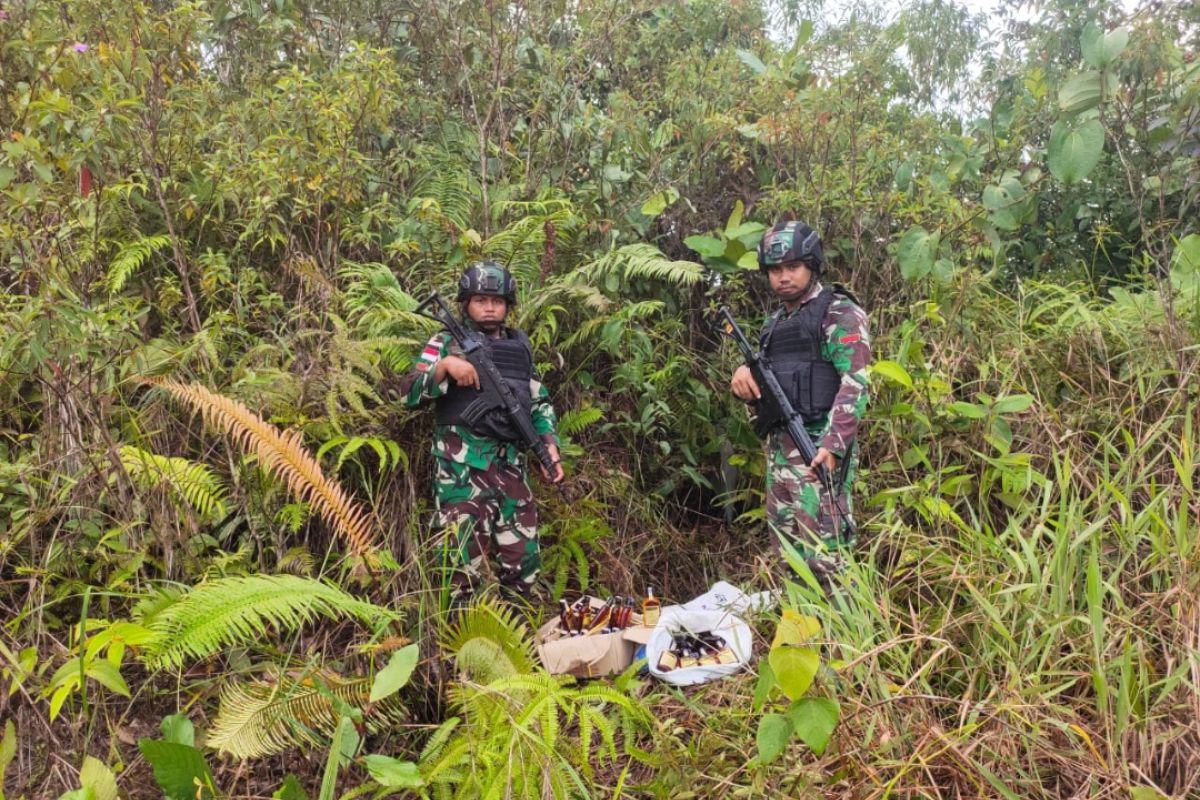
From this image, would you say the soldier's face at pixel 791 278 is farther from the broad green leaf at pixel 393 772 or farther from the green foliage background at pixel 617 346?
the broad green leaf at pixel 393 772

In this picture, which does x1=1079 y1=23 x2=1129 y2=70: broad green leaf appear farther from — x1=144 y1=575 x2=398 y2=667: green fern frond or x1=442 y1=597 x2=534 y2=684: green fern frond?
x1=144 y1=575 x2=398 y2=667: green fern frond

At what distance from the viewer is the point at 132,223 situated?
15.4ft

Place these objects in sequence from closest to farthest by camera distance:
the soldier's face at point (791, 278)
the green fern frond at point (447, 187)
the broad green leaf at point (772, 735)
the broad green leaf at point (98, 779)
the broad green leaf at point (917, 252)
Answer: the broad green leaf at point (772, 735)
the broad green leaf at point (98, 779)
the soldier's face at point (791, 278)
the broad green leaf at point (917, 252)
the green fern frond at point (447, 187)

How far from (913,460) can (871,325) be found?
1.53m

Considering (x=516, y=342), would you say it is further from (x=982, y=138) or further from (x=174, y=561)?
(x=982, y=138)

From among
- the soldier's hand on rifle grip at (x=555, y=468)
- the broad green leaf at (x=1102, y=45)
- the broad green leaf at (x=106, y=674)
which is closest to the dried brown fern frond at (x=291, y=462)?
the soldier's hand on rifle grip at (x=555, y=468)

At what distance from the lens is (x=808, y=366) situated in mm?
3924

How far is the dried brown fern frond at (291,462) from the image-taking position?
320cm

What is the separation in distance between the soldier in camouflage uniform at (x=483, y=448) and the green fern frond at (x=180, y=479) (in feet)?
3.11

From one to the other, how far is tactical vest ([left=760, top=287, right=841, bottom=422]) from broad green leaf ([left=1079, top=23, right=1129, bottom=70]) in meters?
1.44

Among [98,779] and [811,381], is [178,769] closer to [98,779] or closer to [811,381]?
[98,779]

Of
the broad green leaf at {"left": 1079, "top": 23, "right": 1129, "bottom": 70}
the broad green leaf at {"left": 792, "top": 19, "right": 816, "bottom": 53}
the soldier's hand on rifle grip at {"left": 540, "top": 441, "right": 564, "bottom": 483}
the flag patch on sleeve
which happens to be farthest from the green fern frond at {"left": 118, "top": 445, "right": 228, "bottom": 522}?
the broad green leaf at {"left": 792, "top": 19, "right": 816, "bottom": 53}

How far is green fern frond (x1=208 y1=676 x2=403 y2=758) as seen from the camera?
226 cm

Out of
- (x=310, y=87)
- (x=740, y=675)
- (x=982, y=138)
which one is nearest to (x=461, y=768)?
(x=740, y=675)
